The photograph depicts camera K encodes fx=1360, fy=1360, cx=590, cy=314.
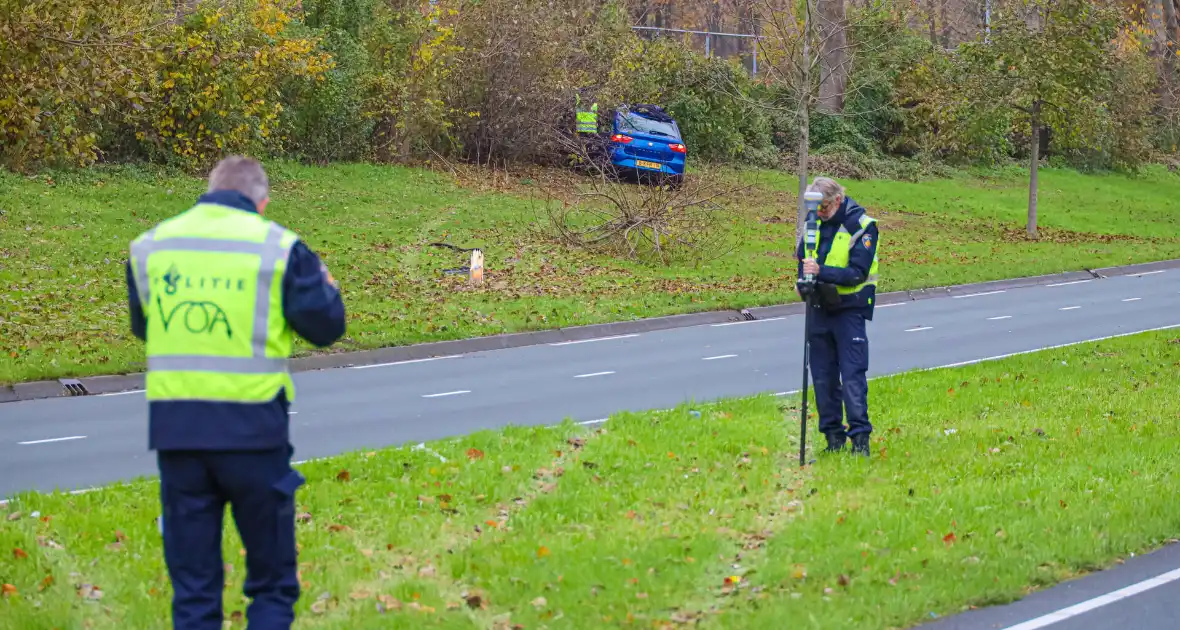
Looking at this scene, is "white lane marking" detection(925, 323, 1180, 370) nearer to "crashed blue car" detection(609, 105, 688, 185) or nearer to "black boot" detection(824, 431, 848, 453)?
"black boot" detection(824, 431, 848, 453)

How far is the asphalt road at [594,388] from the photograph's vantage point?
9.34 meters

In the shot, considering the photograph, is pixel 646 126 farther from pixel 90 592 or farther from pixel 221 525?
pixel 221 525

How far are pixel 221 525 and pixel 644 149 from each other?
27.9 metres

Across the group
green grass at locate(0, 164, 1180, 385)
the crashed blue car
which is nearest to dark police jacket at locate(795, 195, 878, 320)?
green grass at locate(0, 164, 1180, 385)

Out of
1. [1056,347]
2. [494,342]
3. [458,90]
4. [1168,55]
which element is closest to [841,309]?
[1056,347]

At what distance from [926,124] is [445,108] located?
17333 mm

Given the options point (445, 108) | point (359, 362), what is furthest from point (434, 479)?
point (445, 108)

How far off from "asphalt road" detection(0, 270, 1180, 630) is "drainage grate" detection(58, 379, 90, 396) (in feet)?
1.21

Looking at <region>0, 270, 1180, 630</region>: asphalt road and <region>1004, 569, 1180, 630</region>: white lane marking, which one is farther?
<region>0, 270, 1180, 630</region>: asphalt road

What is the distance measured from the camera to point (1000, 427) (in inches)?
414

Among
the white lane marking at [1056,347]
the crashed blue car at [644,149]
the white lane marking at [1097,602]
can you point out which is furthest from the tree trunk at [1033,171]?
the white lane marking at [1097,602]

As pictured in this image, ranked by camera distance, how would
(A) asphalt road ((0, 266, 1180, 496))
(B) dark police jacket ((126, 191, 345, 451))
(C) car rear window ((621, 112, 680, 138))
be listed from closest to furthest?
(B) dark police jacket ((126, 191, 345, 451)), (A) asphalt road ((0, 266, 1180, 496)), (C) car rear window ((621, 112, 680, 138))

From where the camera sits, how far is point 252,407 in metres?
4.60

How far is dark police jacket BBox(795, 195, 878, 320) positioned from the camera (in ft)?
28.7
